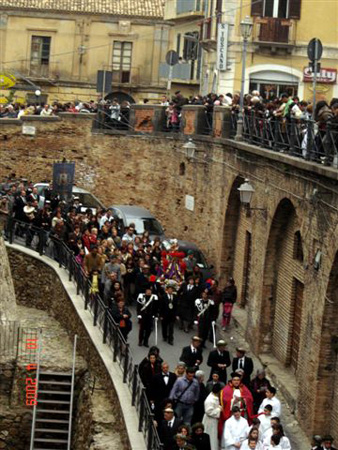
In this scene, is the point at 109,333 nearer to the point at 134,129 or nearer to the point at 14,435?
the point at 14,435

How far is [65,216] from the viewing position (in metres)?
36.4

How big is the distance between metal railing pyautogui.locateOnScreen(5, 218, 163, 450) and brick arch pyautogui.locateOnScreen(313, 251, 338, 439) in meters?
3.41

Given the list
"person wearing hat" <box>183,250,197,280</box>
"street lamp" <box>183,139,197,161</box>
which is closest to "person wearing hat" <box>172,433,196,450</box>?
"person wearing hat" <box>183,250,197,280</box>

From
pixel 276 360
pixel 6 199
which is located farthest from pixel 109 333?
pixel 6 199

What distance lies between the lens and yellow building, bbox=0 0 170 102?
2559 inches

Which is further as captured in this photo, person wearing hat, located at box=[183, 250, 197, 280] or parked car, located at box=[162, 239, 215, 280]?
parked car, located at box=[162, 239, 215, 280]

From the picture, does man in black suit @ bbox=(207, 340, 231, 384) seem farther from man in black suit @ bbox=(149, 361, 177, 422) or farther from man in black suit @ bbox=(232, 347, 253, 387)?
man in black suit @ bbox=(149, 361, 177, 422)

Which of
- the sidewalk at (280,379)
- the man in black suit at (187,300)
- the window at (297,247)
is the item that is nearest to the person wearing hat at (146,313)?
the man in black suit at (187,300)

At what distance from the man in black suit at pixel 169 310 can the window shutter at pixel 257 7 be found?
1384 centimetres

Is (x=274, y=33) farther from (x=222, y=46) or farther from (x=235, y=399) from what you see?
(x=235, y=399)

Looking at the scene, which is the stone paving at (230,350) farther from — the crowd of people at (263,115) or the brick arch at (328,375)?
the crowd of people at (263,115)

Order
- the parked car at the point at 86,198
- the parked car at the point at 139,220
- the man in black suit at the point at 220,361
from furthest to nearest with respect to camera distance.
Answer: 1. the parked car at the point at 86,198
2. the parked car at the point at 139,220
3. the man in black suit at the point at 220,361

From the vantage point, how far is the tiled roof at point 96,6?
64.7 m

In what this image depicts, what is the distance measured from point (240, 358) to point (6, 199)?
1502cm
